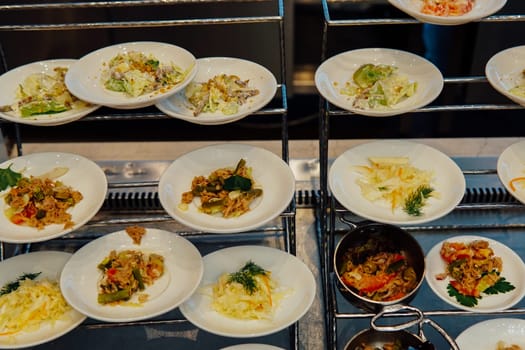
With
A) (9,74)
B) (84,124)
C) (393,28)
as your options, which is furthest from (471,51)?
(9,74)

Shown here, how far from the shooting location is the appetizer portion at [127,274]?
1.54 meters

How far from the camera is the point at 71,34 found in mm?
3451

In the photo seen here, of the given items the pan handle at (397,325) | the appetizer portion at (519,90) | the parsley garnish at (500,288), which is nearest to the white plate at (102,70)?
the pan handle at (397,325)

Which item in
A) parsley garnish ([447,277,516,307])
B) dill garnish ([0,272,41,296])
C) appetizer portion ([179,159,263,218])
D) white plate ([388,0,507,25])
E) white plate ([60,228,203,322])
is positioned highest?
white plate ([388,0,507,25])

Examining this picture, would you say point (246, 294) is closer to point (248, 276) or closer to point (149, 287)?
point (248, 276)

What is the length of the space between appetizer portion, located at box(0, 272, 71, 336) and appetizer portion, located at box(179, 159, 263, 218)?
17.6 inches

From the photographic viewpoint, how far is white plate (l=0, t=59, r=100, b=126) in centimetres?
156

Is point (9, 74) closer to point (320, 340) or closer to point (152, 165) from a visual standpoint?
point (152, 165)

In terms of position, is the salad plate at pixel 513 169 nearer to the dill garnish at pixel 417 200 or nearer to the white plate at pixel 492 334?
the dill garnish at pixel 417 200

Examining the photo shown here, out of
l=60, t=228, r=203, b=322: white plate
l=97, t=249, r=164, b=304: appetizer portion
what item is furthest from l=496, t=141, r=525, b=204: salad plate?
l=97, t=249, r=164, b=304: appetizer portion

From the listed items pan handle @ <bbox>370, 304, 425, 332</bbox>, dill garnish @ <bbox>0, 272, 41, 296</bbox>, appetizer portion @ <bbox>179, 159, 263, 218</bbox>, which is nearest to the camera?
pan handle @ <bbox>370, 304, 425, 332</bbox>

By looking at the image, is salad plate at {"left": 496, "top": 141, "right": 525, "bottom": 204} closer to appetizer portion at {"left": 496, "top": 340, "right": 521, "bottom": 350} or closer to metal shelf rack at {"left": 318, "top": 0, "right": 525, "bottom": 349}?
metal shelf rack at {"left": 318, "top": 0, "right": 525, "bottom": 349}

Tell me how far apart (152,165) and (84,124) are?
1592 mm

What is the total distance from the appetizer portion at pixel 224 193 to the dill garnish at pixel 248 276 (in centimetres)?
21
